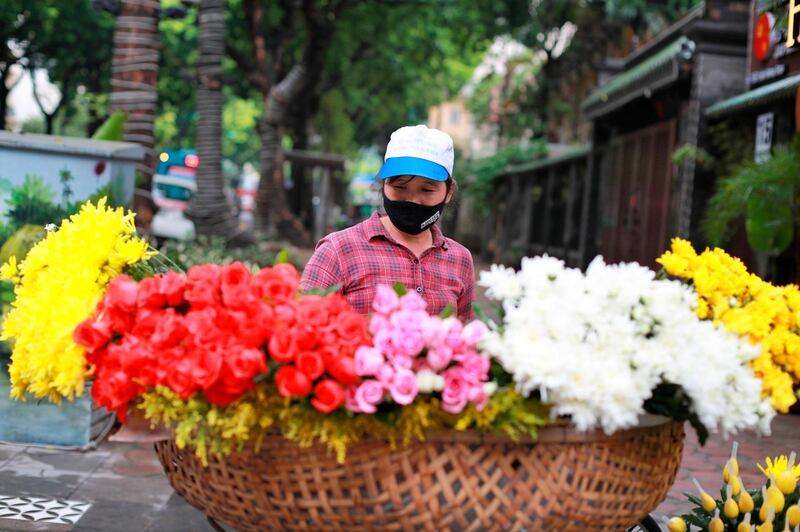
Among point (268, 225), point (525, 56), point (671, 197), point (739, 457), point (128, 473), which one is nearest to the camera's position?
point (128, 473)

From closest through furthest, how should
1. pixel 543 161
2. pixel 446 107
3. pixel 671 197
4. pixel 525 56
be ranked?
pixel 671 197, pixel 543 161, pixel 525 56, pixel 446 107

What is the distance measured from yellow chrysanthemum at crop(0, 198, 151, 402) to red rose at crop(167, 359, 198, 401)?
0.89 ft

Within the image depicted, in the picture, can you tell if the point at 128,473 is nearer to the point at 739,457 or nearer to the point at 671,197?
the point at 739,457

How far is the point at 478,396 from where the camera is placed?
6.35 ft

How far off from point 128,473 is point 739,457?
150 inches

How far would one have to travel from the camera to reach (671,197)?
42.4ft

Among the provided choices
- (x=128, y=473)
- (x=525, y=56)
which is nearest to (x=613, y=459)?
(x=128, y=473)

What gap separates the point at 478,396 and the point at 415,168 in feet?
4.08

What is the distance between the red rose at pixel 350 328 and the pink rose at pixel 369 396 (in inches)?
3.8

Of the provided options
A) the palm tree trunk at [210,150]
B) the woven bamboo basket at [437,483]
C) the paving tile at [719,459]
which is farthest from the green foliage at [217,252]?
the woven bamboo basket at [437,483]

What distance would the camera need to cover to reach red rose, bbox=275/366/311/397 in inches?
74.1

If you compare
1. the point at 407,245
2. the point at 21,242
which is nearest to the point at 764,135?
the point at 21,242

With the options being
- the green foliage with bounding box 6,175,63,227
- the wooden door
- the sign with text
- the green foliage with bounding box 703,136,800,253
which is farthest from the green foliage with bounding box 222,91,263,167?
the green foliage with bounding box 6,175,63,227

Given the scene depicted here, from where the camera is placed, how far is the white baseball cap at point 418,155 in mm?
3049
